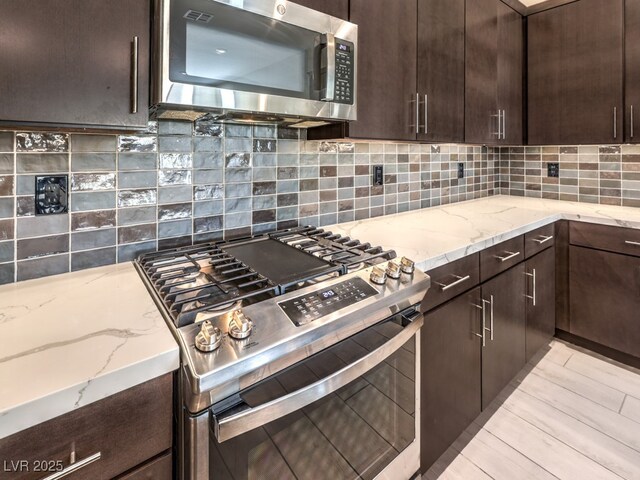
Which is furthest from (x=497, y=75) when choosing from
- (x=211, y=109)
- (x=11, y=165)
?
(x=11, y=165)

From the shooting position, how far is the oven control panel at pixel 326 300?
83cm

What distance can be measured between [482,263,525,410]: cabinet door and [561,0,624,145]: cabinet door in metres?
1.13

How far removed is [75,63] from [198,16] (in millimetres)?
342

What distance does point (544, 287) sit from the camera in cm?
212

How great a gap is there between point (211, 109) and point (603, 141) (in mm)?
2385

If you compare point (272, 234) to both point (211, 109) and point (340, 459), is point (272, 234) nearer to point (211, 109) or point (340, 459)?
point (211, 109)

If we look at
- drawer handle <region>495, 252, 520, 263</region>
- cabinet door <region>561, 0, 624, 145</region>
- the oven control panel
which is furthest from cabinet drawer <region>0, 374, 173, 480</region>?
cabinet door <region>561, 0, 624, 145</region>

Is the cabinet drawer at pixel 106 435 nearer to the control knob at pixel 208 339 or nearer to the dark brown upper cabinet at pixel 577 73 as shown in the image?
the control knob at pixel 208 339

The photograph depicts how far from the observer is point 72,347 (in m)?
0.67

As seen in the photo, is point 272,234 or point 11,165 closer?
point 11,165

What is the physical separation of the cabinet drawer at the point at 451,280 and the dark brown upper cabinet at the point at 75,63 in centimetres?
105

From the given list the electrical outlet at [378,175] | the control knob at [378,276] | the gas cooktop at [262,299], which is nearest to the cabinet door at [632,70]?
the electrical outlet at [378,175]

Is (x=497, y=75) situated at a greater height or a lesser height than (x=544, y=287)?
greater

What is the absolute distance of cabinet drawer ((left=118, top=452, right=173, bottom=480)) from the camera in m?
0.68
